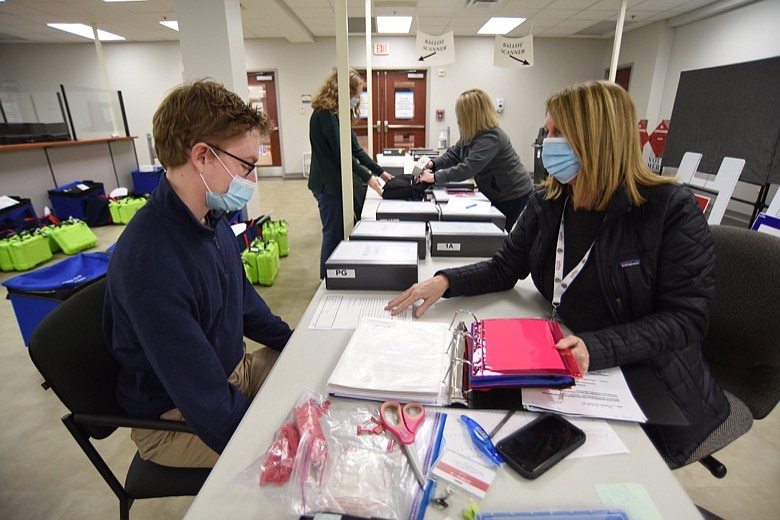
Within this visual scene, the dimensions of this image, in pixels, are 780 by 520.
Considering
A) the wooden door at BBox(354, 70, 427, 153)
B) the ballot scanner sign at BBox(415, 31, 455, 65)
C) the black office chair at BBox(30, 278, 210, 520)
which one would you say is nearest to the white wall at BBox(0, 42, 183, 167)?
the wooden door at BBox(354, 70, 427, 153)

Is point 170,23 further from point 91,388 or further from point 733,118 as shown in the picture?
point 733,118

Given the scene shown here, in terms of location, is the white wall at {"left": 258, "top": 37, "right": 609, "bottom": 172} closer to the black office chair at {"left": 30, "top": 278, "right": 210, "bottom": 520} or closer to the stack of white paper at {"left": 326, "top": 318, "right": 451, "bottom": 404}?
the stack of white paper at {"left": 326, "top": 318, "right": 451, "bottom": 404}

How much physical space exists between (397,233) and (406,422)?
1051 millimetres

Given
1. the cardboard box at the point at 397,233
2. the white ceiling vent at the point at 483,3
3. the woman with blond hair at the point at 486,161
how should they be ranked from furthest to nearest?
the white ceiling vent at the point at 483,3
the woman with blond hair at the point at 486,161
the cardboard box at the point at 397,233

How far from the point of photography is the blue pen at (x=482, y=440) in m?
0.70

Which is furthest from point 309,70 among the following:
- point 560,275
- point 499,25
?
point 560,275

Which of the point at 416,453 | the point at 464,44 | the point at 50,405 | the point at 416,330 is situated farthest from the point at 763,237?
the point at 464,44

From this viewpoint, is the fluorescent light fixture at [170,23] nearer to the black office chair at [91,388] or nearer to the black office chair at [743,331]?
the black office chair at [91,388]

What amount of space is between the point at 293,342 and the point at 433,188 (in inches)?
84.7

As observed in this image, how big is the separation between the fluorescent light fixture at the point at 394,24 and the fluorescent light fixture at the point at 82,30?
4729 mm

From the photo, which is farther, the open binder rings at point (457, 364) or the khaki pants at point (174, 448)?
the khaki pants at point (174, 448)

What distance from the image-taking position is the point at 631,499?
0.63 m

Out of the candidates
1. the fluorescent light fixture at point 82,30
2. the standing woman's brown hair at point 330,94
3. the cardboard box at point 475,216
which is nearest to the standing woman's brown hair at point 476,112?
the standing woman's brown hair at point 330,94

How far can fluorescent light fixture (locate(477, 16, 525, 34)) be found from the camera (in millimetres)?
6376
